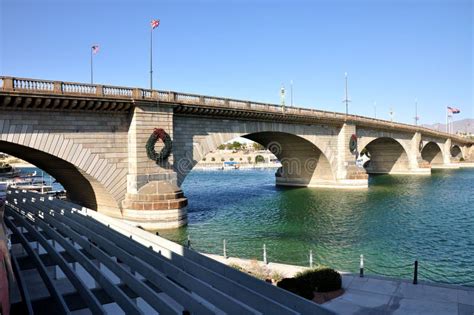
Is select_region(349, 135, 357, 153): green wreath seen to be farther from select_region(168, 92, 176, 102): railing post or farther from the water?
select_region(168, 92, 176, 102): railing post

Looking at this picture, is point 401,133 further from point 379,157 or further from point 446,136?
point 446,136

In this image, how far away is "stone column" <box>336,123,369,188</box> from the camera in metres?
56.6

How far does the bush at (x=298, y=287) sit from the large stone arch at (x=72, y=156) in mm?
19224

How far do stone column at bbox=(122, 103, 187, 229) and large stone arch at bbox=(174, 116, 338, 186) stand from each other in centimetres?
340

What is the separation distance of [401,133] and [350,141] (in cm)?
2999

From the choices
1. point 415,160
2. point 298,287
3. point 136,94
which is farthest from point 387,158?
point 298,287

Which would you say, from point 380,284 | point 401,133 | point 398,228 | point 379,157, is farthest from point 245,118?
point 379,157

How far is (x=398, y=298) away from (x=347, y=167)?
46718mm

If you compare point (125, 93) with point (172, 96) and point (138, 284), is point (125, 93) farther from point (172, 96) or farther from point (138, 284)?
point (138, 284)

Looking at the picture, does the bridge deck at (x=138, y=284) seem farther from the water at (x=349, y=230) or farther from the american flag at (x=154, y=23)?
the american flag at (x=154, y=23)

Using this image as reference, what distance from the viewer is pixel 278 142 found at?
57.6 meters

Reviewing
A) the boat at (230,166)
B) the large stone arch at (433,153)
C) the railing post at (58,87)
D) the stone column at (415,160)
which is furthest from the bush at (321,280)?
the boat at (230,166)

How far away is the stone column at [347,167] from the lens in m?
56.6

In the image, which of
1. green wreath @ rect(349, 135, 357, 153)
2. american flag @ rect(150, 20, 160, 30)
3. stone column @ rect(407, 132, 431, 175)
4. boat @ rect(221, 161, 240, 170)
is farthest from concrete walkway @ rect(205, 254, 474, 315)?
boat @ rect(221, 161, 240, 170)
